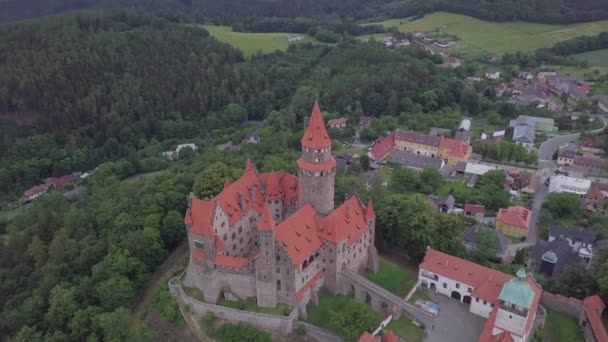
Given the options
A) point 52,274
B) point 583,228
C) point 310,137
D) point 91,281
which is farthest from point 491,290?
point 52,274

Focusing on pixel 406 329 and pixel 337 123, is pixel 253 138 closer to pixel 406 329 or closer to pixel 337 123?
pixel 337 123

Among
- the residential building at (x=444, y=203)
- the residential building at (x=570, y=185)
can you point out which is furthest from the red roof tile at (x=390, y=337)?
the residential building at (x=570, y=185)

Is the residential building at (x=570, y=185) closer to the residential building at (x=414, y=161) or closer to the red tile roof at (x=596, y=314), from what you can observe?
the residential building at (x=414, y=161)

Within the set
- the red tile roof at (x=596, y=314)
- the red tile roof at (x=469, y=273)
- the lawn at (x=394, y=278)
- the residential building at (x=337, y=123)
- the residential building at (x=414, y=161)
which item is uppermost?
the red tile roof at (x=469, y=273)

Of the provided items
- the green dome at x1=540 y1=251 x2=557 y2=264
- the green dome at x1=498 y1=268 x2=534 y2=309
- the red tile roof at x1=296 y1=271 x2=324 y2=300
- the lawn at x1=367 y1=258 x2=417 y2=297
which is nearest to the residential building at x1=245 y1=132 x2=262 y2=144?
the lawn at x1=367 y1=258 x2=417 y2=297

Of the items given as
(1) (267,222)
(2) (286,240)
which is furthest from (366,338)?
(1) (267,222)

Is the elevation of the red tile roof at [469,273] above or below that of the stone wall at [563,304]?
above
